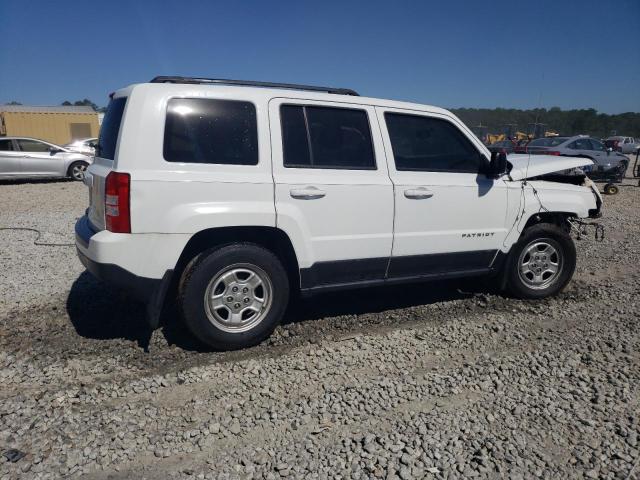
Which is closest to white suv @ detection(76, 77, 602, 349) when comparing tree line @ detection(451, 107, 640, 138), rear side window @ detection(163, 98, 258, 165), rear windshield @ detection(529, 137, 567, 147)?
rear side window @ detection(163, 98, 258, 165)

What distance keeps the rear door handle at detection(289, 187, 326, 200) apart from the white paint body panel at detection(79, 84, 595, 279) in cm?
3

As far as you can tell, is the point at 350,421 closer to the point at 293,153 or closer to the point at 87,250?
the point at 293,153

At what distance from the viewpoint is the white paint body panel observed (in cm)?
325

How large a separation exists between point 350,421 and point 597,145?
61.1ft

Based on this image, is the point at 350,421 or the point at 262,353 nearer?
the point at 350,421

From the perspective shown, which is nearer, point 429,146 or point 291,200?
point 291,200

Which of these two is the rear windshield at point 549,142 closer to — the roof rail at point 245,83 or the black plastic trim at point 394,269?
the black plastic trim at point 394,269

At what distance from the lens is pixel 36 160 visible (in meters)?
14.5

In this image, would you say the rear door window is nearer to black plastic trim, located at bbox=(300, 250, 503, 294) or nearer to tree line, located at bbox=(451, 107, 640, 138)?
black plastic trim, located at bbox=(300, 250, 503, 294)

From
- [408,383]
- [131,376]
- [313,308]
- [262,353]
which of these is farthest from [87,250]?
[408,383]

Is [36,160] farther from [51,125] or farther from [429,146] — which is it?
[51,125]

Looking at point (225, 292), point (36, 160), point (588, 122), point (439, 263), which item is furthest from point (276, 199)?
point (588, 122)

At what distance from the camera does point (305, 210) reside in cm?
366

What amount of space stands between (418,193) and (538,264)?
1750 millimetres
